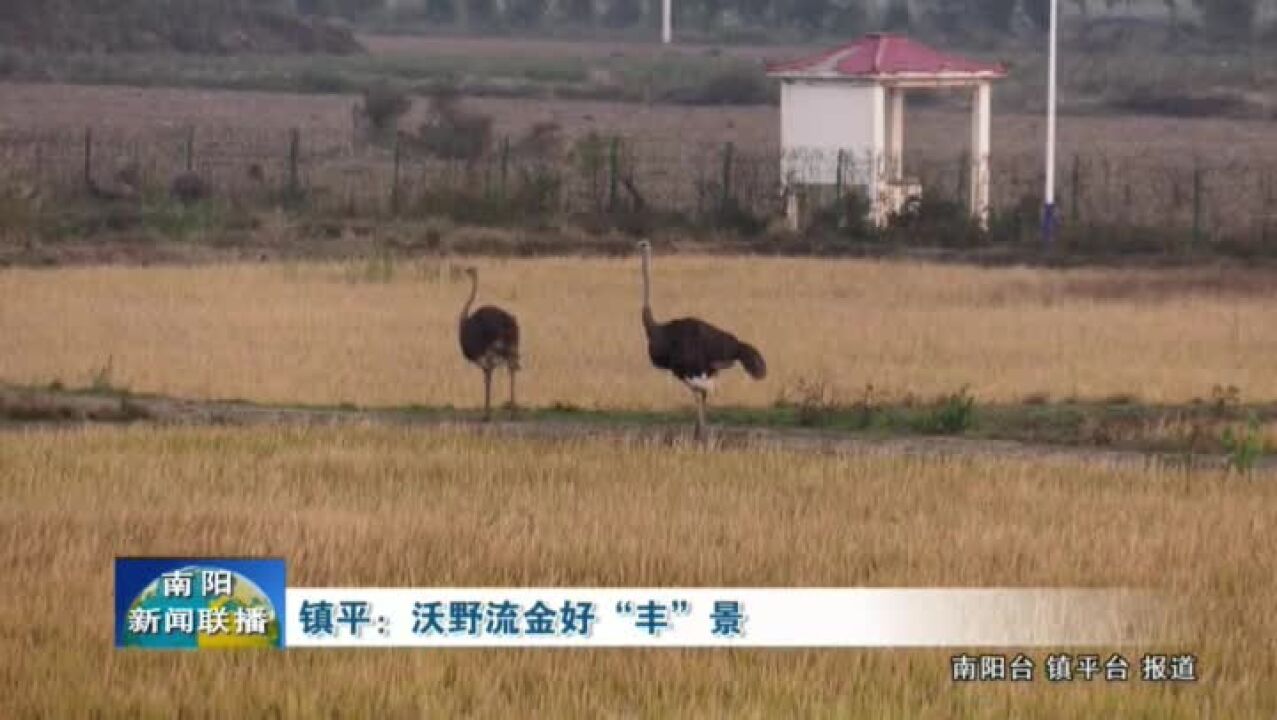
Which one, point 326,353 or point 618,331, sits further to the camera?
point 618,331

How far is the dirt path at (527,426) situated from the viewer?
854 inches

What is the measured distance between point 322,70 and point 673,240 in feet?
163

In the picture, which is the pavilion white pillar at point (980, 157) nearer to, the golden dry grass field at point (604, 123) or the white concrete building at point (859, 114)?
the white concrete building at point (859, 114)

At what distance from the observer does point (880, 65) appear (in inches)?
1700

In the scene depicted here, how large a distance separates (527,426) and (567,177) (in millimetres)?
27703

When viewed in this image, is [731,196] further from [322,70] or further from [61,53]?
[61,53]

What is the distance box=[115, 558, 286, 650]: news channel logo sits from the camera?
1251cm

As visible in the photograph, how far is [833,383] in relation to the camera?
2630 centimetres

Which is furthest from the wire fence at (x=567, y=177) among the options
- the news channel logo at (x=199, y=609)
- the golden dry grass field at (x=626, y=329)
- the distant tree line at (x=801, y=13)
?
the distant tree line at (x=801, y=13)

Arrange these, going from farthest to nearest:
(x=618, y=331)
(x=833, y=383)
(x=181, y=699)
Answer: (x=618, y=331) < (x=833, y=383) < (x=181, y=699)

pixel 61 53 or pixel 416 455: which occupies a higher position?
pixel 61 53

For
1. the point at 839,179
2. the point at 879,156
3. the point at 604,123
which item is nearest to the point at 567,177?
the point at 879,156

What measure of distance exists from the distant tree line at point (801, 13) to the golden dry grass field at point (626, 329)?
73291mm

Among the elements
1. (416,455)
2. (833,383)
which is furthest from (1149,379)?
(416,455)
